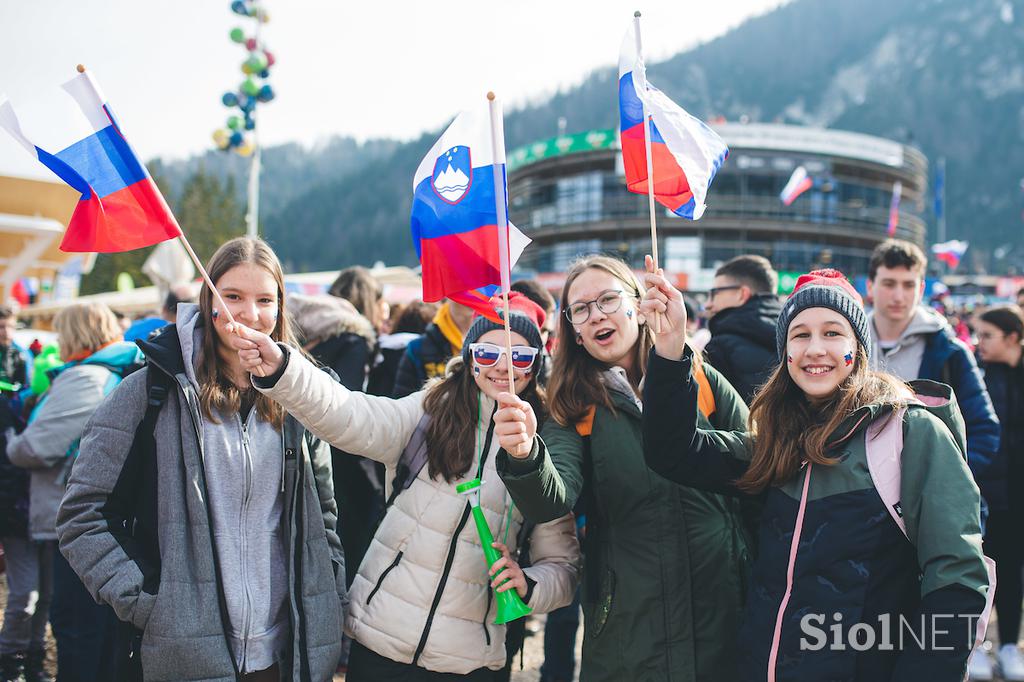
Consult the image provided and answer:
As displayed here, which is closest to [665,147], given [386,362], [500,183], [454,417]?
[500,183]

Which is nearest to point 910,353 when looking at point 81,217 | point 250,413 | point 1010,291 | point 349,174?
point 250,413

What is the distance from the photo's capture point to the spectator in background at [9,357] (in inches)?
249

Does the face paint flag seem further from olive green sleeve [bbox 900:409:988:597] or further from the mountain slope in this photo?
the mountain slope

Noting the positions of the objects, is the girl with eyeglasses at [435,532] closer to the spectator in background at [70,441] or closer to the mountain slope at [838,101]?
the spectator in background at [70,441]

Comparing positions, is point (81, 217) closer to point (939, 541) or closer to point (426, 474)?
point (426, 474)

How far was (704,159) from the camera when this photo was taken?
2.92m

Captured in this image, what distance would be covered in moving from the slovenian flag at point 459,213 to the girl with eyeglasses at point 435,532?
29cm

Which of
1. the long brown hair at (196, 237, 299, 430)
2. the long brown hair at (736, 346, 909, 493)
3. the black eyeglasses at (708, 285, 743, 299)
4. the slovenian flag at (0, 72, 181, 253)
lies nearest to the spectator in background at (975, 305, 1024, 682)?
the black eyeglasses at (708, 285, 743, 299)

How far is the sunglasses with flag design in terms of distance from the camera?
280cm

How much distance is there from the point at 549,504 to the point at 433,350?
233 cm

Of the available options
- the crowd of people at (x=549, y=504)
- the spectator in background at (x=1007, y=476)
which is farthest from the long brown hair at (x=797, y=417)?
the spectator in background at (x=1007, y=476)

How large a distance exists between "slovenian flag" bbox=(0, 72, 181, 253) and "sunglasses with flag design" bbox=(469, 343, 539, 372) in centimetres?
114

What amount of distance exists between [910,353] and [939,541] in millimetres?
2382

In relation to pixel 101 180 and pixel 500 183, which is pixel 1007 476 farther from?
pixel 101 180
